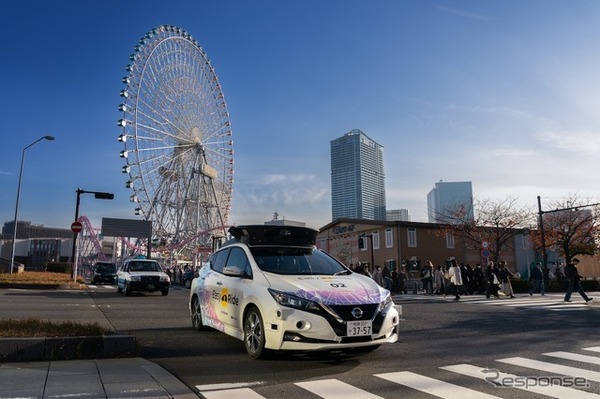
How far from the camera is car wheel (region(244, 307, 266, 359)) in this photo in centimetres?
637

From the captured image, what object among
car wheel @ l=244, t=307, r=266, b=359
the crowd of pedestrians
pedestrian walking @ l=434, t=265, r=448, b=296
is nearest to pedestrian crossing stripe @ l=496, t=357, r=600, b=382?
car wheel @ l=244, t=307, r=266, b=359

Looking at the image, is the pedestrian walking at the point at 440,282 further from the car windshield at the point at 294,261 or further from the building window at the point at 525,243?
the building window at the point at 525,243

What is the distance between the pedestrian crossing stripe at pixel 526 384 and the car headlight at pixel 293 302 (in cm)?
194

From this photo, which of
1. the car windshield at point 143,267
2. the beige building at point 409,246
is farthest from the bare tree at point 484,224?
the car windshield at point 143,267

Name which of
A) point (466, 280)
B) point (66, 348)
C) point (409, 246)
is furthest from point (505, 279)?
point (409, 246)

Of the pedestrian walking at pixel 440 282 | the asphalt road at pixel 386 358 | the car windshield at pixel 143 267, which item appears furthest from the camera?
the pedestrian walking at pixel 440 282

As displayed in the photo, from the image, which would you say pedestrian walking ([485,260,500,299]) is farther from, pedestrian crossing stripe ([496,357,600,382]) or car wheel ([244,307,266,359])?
car wheel ([244,307,266,359])

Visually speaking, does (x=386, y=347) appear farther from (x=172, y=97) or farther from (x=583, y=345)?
(x=172, y=97)

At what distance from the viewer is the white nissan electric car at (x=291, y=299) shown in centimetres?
593

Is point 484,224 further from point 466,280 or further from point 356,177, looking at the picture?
point 356,177

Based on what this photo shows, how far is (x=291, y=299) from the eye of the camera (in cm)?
608

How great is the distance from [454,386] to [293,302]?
207cm
